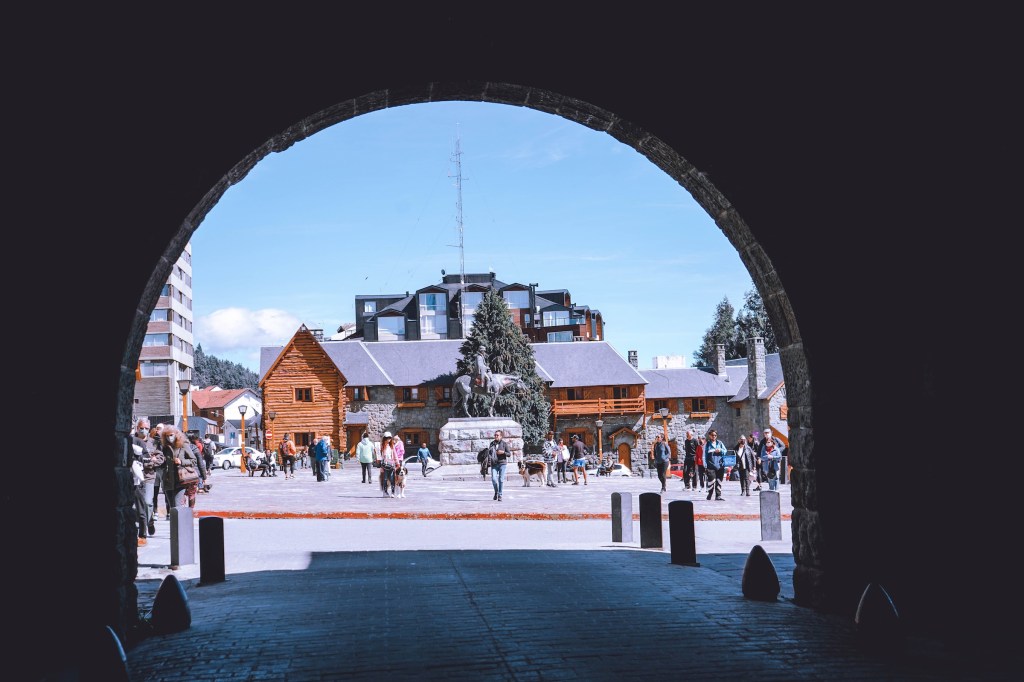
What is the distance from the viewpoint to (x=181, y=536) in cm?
1091

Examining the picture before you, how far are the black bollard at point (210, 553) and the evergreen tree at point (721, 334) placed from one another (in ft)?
234

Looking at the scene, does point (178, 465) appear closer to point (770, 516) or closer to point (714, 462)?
point (770, 516)

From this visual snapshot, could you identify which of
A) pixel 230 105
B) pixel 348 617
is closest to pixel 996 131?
pixel 230 105

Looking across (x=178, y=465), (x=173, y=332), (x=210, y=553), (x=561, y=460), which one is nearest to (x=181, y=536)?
(x=210, y=553)

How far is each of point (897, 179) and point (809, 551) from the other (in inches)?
116

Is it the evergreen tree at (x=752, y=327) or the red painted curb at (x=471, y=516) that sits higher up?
the evergreen tree at (x=752, y=327)

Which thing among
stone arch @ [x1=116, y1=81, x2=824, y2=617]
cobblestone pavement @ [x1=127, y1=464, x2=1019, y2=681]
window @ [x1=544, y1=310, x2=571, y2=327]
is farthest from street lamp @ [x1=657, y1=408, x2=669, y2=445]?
stone arch @ [x1=116, y1=81, x2=824, y2=617]

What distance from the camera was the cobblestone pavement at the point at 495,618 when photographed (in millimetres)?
5633

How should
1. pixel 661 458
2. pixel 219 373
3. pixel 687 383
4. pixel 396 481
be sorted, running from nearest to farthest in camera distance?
pixel 396 481
pixel 661 458
pixel 687 383
pixel 219 373

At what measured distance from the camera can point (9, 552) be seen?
18.8ft

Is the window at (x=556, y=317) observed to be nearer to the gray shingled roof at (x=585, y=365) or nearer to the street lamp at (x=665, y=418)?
the gray shingled roof at (x=585, y=365)

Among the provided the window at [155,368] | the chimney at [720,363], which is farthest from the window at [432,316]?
the chimney at [720,363]

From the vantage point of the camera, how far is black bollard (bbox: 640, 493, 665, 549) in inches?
477

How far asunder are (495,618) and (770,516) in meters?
6.91
